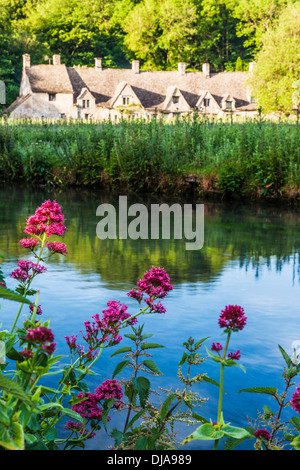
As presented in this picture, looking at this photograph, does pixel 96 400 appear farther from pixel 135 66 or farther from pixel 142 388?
pixel 135 66

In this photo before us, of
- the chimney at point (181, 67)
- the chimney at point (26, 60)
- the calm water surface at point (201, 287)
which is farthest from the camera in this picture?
the chimney at point (181, 67)

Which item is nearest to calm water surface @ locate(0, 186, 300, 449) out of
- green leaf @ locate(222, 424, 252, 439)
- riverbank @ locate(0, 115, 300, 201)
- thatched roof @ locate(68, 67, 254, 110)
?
green leaf @ locate(222, 424, 252, 439)

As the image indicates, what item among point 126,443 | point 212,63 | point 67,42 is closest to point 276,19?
point 212,63

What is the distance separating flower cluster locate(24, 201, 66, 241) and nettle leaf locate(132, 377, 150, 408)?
68 centimetres

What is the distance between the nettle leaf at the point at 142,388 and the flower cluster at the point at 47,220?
0.68m

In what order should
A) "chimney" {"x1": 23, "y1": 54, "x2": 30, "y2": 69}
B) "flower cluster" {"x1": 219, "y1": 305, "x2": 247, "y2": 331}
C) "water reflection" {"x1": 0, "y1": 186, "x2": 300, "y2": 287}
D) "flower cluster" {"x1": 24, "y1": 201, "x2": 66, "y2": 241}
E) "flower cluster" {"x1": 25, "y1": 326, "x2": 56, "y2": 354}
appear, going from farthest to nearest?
"chimney" {"x1": 23, "y1": 54, "x2": 30, "y2": 69} → "water reflection" {"x1": 0, "y1": 186, "x2": 300, "y2": 287} → "flower cluster" {"x1": 24, "y1": 201, "x2": 66, "y2": 241} → "flower cluster" {"x1": 219, "y1": 305, "x2": 247, "y2": 331} → "flower cluster" {"x1": 25, "y1": 326, "x2": 56, "y2": 354}

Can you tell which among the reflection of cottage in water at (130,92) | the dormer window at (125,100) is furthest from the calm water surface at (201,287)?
the dormer window at (125,100)

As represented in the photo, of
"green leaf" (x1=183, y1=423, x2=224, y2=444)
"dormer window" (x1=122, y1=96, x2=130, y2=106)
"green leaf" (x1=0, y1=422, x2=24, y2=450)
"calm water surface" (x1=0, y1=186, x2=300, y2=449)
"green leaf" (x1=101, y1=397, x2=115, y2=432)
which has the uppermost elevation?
"dormer window" (x1=122, y1=96, x2=130, y2=106)

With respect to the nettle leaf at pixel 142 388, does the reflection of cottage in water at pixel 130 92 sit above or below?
above

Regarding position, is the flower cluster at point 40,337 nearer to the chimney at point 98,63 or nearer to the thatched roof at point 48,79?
the thatched roof at point 48,79

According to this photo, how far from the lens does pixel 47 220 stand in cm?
262

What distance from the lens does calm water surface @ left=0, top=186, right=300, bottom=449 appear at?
3855 mm

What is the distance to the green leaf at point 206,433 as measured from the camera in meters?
1.73

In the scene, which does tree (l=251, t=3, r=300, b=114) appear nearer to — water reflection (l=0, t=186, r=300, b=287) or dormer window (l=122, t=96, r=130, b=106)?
dormer window (l=122, t=96, r=130, b=106)
